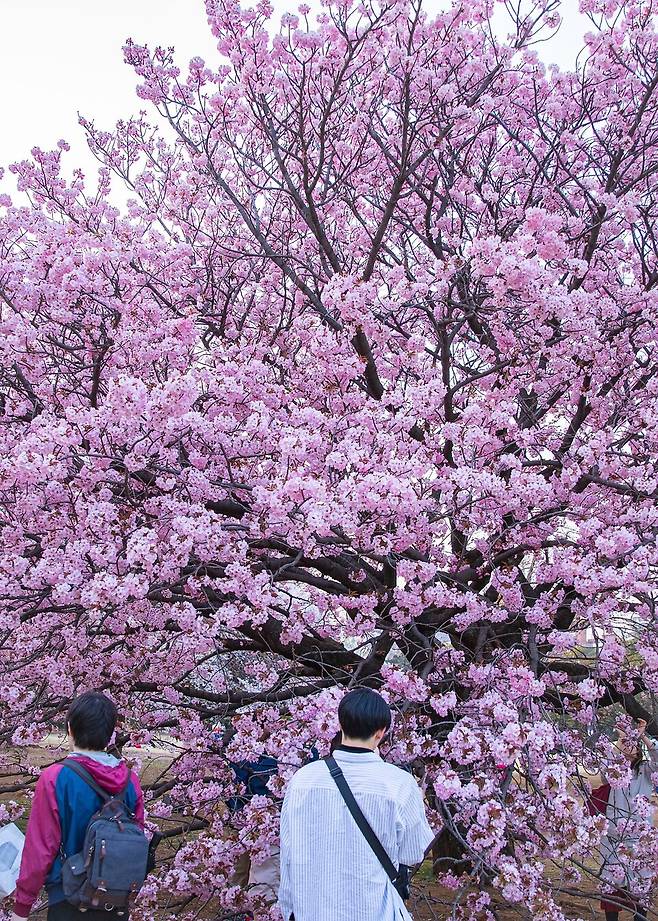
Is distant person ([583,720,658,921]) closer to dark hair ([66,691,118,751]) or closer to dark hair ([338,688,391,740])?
dark hair ([338,688,391,740])

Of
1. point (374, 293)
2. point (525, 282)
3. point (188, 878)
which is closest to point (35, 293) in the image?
point (374, 293)

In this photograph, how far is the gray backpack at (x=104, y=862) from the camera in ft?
8.95

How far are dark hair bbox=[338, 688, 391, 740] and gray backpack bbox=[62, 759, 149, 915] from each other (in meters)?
0.88

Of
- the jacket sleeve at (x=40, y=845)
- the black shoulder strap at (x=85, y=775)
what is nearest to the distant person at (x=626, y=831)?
the black shoulder strap at (x=85, y=775)

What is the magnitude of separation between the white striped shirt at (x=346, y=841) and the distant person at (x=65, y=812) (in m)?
0.74

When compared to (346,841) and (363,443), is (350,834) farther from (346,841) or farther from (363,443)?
(363,443)

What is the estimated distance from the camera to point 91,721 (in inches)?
112

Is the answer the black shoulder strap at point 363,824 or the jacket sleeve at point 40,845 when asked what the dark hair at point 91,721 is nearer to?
the jacket sleeve at point 40,845

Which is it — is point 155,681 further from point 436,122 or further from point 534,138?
point 534,138

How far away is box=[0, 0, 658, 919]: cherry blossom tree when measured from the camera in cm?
443

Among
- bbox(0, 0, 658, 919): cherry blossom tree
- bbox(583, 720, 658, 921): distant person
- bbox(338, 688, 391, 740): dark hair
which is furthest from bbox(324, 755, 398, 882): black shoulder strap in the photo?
bbox(583, 720, 658, 921): distant person

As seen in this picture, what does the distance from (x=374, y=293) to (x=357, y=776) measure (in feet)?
11.7

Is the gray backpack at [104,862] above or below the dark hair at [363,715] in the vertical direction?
below

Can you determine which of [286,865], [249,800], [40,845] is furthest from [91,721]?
[249,800]
